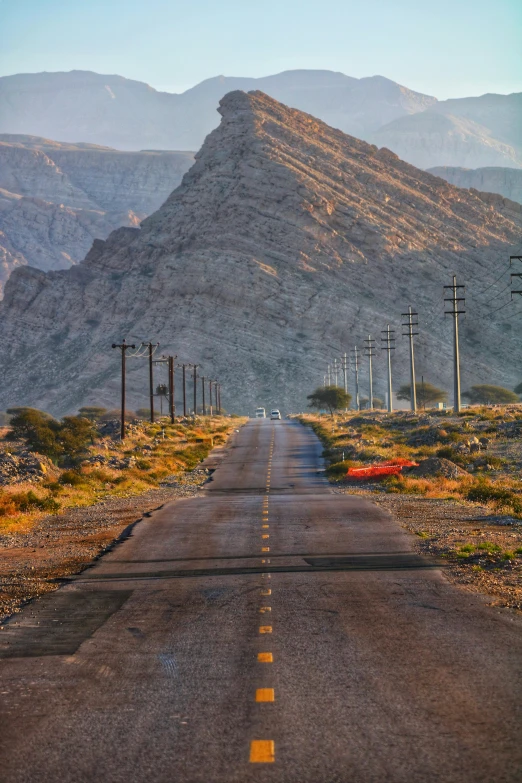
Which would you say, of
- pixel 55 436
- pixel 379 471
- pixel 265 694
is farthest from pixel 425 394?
pixel 265 694

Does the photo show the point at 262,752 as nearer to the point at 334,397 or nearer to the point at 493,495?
the point at 493,495

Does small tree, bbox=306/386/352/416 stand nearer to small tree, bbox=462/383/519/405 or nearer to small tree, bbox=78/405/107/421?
small tree, bbox=462/383/519/405

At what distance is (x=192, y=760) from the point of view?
6715 mm

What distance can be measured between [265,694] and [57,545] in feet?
41.2

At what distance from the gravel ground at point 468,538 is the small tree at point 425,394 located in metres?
97.2

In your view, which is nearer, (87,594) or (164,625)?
(164,625)

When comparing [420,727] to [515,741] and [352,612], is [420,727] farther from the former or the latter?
[352,612]

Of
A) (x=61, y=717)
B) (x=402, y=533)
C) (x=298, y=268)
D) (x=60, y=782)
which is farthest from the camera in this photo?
(x=298, y=268)

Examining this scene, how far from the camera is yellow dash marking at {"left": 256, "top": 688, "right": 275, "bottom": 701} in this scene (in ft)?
26.9

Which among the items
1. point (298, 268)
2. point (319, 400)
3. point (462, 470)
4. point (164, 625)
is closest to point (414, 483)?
point (462, 470)

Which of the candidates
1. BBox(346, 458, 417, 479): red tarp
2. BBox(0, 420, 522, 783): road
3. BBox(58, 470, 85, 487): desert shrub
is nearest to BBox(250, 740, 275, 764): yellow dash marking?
BBox(0, 420, 522, 783): road

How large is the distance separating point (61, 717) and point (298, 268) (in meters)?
145

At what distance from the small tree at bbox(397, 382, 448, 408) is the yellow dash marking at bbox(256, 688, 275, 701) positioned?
118 meters

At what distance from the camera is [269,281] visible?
148 metres
